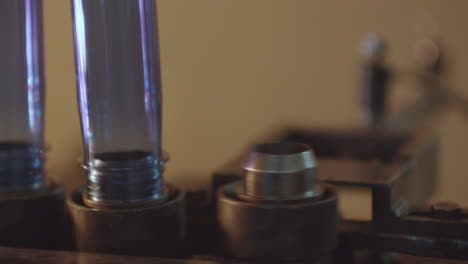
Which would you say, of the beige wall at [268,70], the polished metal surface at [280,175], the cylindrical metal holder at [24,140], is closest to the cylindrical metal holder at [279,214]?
the polished metal surface at [280,175]

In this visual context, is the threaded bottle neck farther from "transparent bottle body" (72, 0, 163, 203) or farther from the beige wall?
the beige wall

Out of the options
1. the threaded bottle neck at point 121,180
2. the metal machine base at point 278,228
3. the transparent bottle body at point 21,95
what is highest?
the transparent bottle body at point 21,95

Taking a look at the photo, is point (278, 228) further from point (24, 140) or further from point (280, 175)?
point (24, 140)

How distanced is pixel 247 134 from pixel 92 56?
4.76 ft

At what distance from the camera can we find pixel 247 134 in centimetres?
188

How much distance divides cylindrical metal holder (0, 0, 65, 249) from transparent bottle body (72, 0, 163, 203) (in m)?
0.05

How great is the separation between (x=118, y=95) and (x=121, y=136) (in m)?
0.03

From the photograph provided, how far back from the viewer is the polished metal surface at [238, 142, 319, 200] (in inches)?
16.4

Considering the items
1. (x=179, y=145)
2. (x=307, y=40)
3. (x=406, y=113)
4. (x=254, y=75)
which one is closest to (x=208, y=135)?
(x=179, y=145)

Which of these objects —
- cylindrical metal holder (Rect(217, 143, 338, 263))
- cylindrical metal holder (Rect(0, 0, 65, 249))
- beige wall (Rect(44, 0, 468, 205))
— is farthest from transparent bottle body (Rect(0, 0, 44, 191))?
beige wall (Rect(44, 0, 468, 205))

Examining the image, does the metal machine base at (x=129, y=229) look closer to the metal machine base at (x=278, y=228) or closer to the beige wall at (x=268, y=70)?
the metal machine base at (x=278, y=228)

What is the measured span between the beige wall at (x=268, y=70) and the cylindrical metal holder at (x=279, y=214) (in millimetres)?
1192

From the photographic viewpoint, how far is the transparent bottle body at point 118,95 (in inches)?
17.0

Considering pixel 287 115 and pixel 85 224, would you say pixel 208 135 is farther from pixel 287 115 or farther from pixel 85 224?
pixel 85 224
